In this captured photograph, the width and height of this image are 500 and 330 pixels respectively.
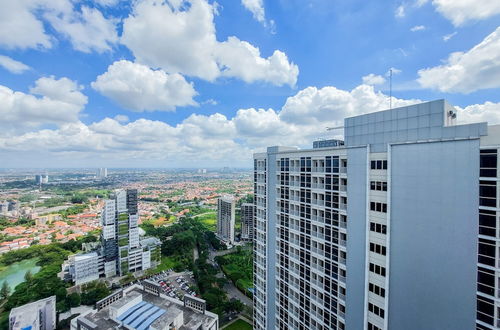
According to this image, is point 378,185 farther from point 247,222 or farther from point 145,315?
point 247,222

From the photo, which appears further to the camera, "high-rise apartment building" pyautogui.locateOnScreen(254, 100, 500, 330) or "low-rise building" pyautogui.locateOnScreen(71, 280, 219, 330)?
"low-rise building" pyautogui.locateOnScreen(71, 280, 219, 330)

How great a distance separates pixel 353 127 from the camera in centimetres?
1321

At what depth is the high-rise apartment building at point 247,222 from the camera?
7019 cm

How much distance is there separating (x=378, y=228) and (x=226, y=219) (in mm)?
62091

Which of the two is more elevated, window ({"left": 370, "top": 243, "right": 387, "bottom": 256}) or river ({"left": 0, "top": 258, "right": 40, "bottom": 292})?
window ({"left": 370, "top": 243, "right": 387, "bottom": 256})

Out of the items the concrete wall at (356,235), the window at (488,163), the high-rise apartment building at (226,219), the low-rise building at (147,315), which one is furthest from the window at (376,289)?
the high-rise apartment building at (226,219)

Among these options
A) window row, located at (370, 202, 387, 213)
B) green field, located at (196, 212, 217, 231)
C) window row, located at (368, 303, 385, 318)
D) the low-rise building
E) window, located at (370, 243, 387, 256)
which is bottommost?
green field, located at (196, 212, 217, 231)

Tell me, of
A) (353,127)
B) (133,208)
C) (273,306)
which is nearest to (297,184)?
(353,127)

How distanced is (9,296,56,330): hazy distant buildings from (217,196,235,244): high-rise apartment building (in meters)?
44.4

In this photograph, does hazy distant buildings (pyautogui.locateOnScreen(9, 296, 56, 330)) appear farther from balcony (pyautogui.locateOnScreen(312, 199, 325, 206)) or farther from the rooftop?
balcony (pyautogui.locateOnScreen(312, 199, 325, 206))

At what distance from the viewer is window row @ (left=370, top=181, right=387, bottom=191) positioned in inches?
457

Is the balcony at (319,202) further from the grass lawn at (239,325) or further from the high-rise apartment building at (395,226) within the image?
the grass lawn at (239,325)

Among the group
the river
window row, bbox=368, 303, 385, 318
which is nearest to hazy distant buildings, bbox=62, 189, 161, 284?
the river

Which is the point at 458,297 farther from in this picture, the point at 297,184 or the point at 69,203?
the point at 69,203
